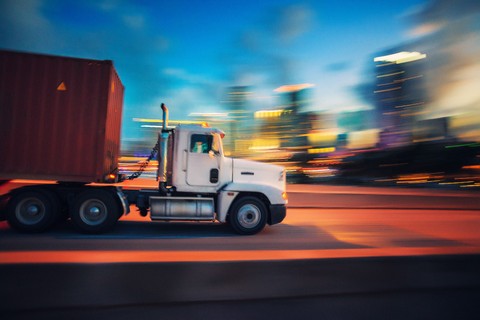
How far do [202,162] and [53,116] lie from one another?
A: 132 inches

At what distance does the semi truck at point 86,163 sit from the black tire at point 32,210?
19 millimetres

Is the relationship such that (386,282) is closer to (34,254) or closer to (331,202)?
(34,254)

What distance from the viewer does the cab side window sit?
7.37 m

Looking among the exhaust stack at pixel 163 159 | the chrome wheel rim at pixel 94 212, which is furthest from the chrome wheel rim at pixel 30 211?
the exhaust stack at pixel 163 159

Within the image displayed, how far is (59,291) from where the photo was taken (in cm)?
214

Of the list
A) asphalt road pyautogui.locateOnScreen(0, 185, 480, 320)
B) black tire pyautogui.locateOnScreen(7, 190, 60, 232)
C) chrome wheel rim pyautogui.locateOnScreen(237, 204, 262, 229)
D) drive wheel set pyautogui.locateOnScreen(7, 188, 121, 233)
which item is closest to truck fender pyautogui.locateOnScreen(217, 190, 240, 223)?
chrome wheel rim pyautogui.locateOnScreen(237, 204, 262, 229)

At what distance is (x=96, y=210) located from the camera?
22.6ft

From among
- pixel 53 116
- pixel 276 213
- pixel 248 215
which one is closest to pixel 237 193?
pixel 248 215

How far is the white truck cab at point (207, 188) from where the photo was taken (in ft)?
23.9

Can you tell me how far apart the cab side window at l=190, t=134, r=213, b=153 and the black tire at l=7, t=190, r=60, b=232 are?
3.22m

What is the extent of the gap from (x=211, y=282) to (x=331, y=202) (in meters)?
10.2

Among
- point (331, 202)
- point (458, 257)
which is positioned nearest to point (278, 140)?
point (331, 202)

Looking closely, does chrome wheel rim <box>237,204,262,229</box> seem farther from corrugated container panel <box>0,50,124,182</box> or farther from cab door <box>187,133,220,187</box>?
corrugated container panel <box>0,50,124,182</box>

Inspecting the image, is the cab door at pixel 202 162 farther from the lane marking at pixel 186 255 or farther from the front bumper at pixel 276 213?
the lane marking at pixel 186 255
